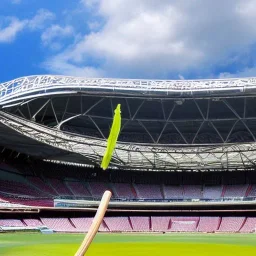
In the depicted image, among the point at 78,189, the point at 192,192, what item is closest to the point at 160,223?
the point at 192,192

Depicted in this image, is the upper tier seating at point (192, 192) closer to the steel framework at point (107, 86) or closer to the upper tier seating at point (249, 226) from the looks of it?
the upper tier seating at point (249, 226)

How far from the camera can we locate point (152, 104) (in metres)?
60.5

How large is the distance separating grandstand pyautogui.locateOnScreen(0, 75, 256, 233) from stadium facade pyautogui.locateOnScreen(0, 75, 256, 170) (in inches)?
5.9

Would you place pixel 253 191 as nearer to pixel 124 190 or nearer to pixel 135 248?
pixel 124 190

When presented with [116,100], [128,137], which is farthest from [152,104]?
[128,137]

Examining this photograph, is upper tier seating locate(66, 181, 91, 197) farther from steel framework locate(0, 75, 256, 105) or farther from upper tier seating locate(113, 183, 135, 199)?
steel framework locate(0, 75, 256, 105)

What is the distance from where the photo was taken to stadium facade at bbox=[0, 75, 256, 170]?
53.8 m

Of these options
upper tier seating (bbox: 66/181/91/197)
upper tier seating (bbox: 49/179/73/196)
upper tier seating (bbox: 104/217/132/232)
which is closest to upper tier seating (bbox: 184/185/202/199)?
upper tier seating (bbox: 104/217/132/232)

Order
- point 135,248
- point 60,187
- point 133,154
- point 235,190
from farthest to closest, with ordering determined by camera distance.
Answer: point 235,190
point 60,187
point 133,154
point 135,248

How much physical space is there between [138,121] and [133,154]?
5.61 m

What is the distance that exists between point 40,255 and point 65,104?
1632 inches

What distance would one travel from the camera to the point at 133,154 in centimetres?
6750

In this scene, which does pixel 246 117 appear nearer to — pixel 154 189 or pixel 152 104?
pixel 152 104

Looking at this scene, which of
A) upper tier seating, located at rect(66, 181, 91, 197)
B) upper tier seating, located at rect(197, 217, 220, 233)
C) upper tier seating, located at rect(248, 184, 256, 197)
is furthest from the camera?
upper tier seating, located at rect(66, 181, 91, 197)
